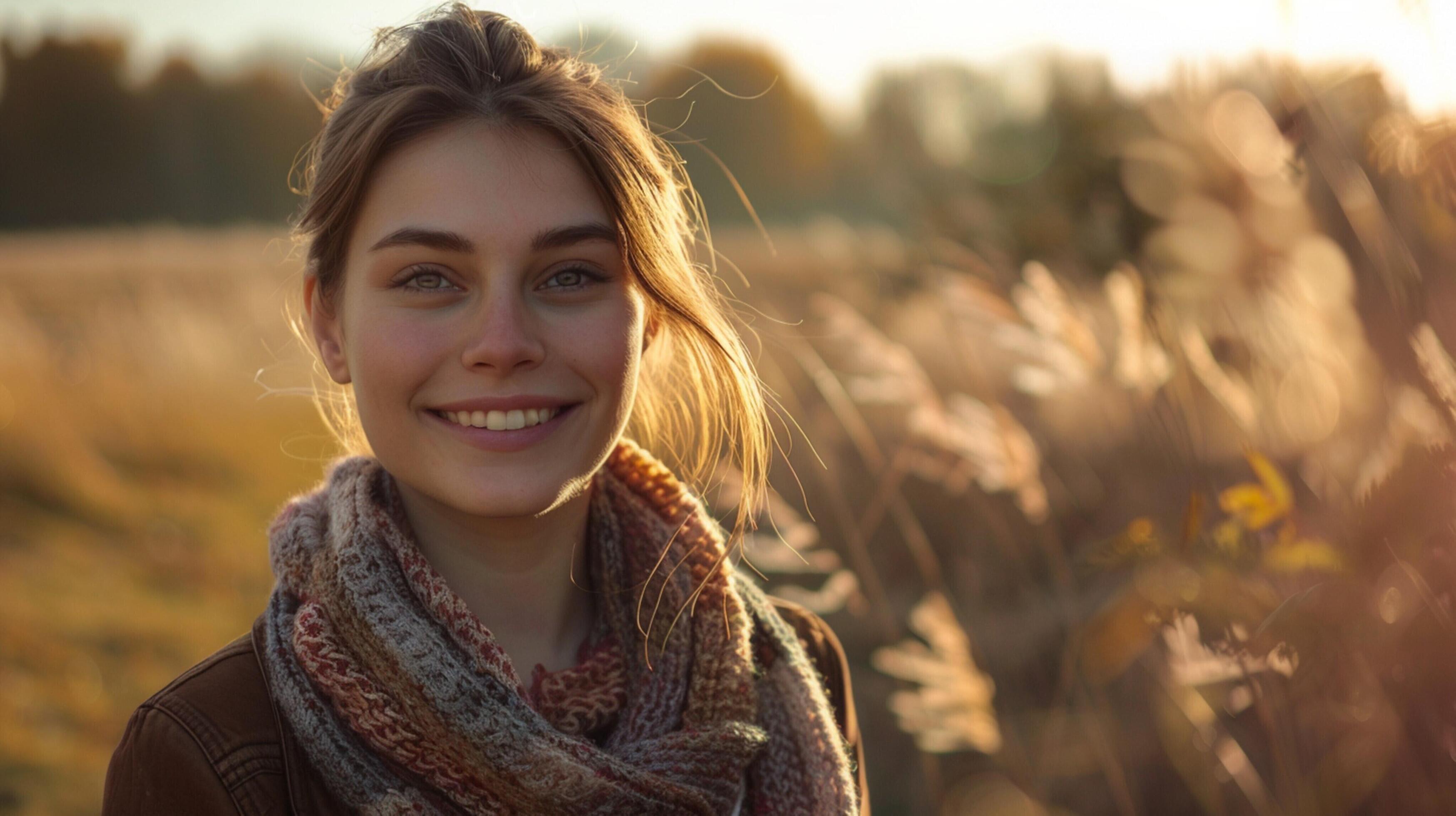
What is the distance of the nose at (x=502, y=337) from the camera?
157 centimetres

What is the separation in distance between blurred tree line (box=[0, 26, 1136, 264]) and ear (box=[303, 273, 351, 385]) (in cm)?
571

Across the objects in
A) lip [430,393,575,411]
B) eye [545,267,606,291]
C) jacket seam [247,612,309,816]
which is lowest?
jacket seam [247,612,309,816]

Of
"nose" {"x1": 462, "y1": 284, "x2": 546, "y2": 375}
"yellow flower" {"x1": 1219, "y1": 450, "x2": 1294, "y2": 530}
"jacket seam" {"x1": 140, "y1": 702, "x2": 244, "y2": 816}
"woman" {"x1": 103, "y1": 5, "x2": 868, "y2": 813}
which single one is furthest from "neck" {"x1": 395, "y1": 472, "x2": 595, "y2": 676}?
"yellow flower" {"x1": 1219, "y1": 450, "x2": 1294, "y2": 530}

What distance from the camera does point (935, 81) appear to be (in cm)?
1346

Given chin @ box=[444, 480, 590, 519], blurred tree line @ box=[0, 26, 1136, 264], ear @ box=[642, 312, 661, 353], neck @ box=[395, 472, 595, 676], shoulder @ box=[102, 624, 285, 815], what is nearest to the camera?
shoulder @ box=[102, 624, 285, 815]

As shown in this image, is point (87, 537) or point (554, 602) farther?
point (87, 537)

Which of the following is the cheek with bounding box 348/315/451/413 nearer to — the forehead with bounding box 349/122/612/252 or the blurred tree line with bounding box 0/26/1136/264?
the forehead with bounding box 349/122/612/252

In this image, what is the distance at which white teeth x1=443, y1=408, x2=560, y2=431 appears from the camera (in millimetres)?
1615

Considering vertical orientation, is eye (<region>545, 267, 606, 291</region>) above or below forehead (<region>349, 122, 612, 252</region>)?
below

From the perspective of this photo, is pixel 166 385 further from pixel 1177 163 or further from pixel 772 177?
pixel 772 177

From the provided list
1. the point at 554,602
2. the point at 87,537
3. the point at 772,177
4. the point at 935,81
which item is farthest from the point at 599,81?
the point at 772,177

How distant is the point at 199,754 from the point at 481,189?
2.97 ft

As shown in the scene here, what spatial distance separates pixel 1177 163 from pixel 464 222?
17.2ft

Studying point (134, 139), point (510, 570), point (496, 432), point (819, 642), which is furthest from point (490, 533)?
point (134, 139)
